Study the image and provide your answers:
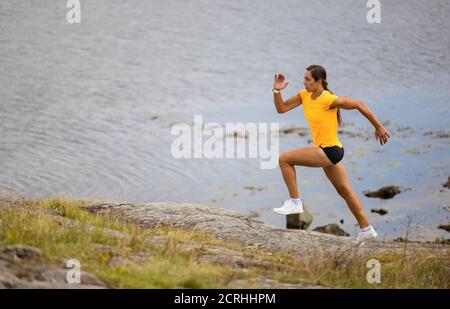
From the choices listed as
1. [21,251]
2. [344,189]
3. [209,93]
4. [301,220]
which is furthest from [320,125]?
[209,93]

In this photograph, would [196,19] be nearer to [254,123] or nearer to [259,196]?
[254,123]

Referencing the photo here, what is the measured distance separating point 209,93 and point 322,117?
24.9 m

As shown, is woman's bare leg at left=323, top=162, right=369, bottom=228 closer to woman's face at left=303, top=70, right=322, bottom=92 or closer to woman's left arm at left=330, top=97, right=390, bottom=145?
woman's left arm at left=330, top=97, right=390, bottom=145

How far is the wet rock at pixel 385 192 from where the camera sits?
86.1ft

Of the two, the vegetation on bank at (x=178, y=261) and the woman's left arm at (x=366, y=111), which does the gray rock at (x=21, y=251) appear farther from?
the woman's left arm at (x=366, y=111)

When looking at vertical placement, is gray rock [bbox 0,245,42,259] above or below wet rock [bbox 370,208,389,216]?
above

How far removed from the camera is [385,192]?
86.6 feet

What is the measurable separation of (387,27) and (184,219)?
32471mm

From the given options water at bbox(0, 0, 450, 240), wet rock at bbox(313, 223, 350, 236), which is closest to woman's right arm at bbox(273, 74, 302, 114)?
water at bbox(0, 0, 450, 240)

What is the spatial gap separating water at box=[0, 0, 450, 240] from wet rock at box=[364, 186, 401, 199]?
0.38m

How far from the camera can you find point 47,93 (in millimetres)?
36500

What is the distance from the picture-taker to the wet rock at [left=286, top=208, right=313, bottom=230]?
2331 cm

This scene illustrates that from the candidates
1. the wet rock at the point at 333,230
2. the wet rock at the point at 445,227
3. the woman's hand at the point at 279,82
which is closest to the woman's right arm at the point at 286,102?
the woman's hand at the point at 279,82

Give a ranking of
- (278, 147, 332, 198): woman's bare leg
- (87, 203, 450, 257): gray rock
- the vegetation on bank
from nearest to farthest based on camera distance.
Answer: the vegetation on bank
(278, 147, 332, 198): woman's bare leg
(87, 203, 450, 257): gray rock
